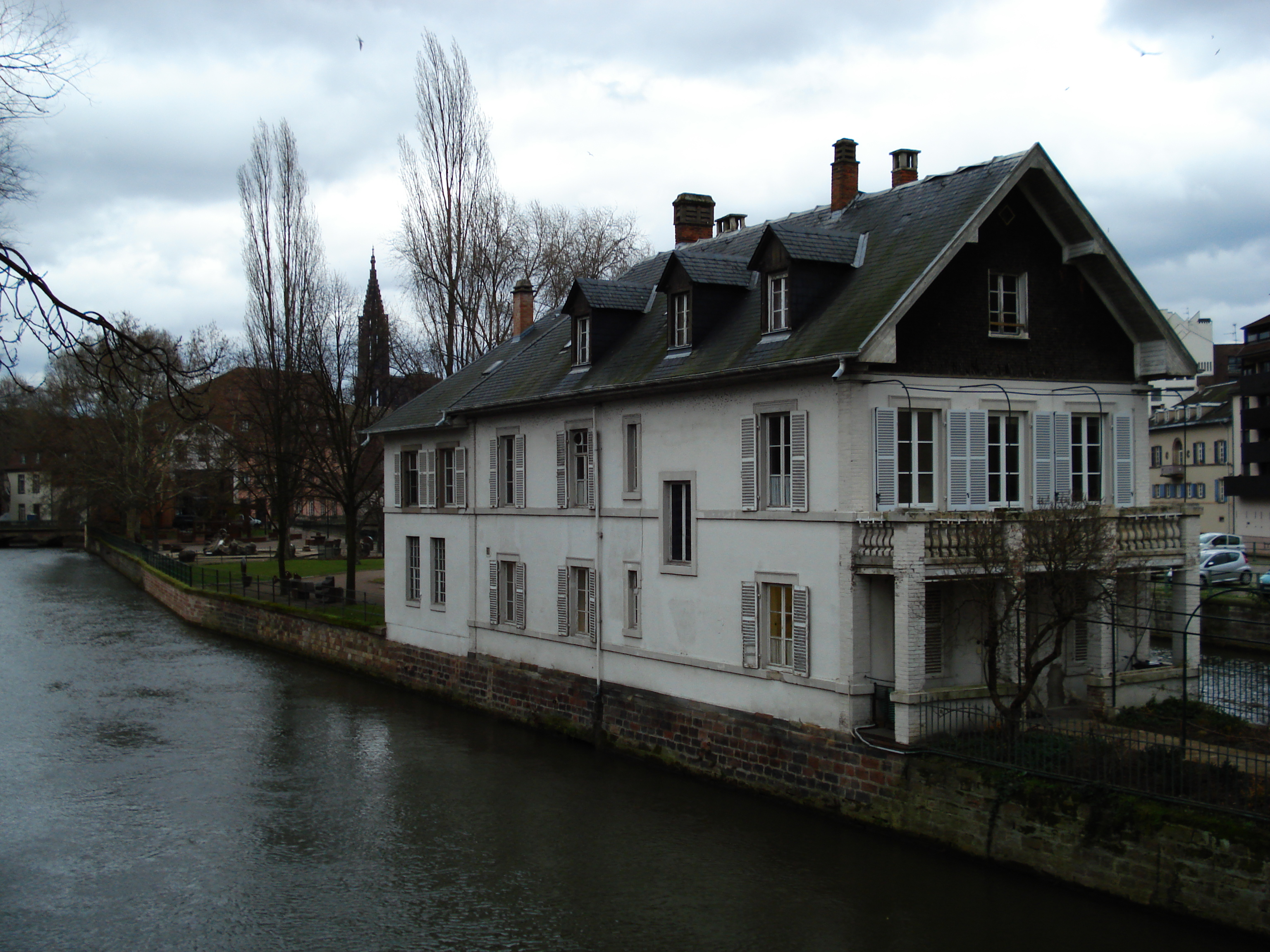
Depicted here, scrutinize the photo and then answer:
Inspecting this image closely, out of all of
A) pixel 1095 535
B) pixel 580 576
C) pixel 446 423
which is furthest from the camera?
pixel 446 423

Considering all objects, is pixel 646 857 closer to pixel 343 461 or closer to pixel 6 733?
pixel 6 733

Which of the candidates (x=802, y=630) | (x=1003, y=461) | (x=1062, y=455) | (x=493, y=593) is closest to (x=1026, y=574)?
(x=1003, y=461)

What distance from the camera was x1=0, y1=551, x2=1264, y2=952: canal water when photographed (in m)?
12.9

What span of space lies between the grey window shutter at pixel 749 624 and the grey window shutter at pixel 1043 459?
182 inches

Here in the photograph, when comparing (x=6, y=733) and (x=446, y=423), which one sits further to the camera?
(x=446, y=423)

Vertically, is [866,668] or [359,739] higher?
[866,668]

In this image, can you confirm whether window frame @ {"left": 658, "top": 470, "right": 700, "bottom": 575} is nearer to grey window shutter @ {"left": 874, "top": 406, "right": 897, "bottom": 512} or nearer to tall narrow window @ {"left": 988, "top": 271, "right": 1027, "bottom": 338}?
grey window shutter @ {"left": 874, "top": 406, "right": 897, "bottom": 512}

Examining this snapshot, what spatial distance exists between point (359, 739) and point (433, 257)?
74.6 feet

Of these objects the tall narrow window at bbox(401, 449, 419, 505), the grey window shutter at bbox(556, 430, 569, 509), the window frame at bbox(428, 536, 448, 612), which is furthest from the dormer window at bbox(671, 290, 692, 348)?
the tall narrow window at bbox(401, 449, 419, 505)

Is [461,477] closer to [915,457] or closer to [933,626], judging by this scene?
[915,457]

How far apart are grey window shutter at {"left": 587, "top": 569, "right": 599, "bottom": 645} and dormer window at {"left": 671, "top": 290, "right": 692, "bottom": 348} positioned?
15.5ft

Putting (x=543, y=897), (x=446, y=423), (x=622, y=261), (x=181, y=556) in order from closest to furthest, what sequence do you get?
1. (x=543, y=897)
2. (x=446, y=423)
3. (x=622, y=261)
4. (x=181, y=556)

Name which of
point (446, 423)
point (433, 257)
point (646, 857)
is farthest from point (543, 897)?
point (433, 257)

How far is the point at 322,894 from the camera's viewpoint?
14.4 metres
